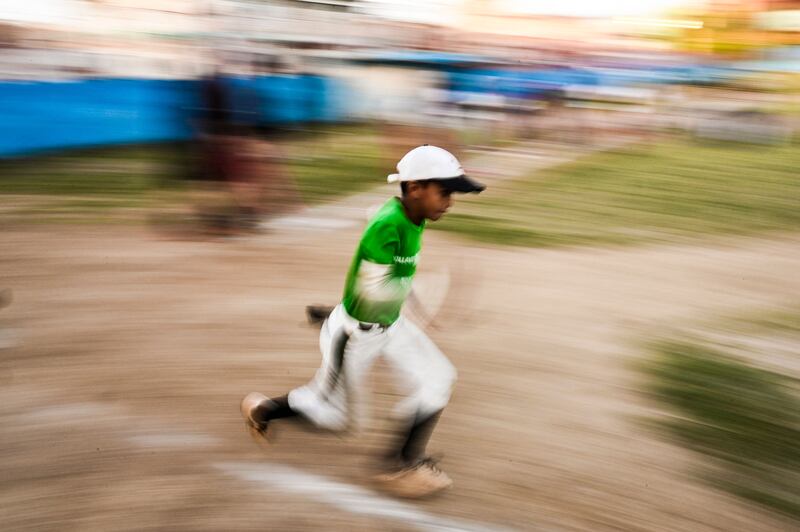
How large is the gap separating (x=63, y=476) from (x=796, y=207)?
27.6 feet

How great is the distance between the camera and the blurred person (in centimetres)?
307

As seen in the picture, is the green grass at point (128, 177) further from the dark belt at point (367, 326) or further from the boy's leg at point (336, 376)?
the dark belt at point (367, 326)

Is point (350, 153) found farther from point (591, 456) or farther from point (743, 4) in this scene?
point (743, 4)

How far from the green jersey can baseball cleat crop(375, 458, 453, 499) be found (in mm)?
661

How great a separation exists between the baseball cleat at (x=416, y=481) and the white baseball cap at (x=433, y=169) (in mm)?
1194

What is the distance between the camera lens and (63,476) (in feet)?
11.3

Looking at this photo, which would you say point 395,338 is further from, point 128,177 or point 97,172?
point 97,172

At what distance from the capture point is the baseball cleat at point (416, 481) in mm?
3365

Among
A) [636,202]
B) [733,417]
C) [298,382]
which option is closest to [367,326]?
[298,382]

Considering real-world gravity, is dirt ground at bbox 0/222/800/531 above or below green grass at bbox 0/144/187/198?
below

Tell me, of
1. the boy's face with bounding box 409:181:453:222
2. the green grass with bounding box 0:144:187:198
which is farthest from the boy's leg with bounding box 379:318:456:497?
the green grass with bounding box 0:144:187:198

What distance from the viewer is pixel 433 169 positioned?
10.0 ft

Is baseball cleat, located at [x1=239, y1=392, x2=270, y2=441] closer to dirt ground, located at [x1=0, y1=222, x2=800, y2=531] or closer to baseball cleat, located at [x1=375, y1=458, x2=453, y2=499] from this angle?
dirt ground, located at [x1=0, y1=222, x2=800, y2=531]

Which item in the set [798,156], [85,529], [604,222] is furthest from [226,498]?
[798,156]
